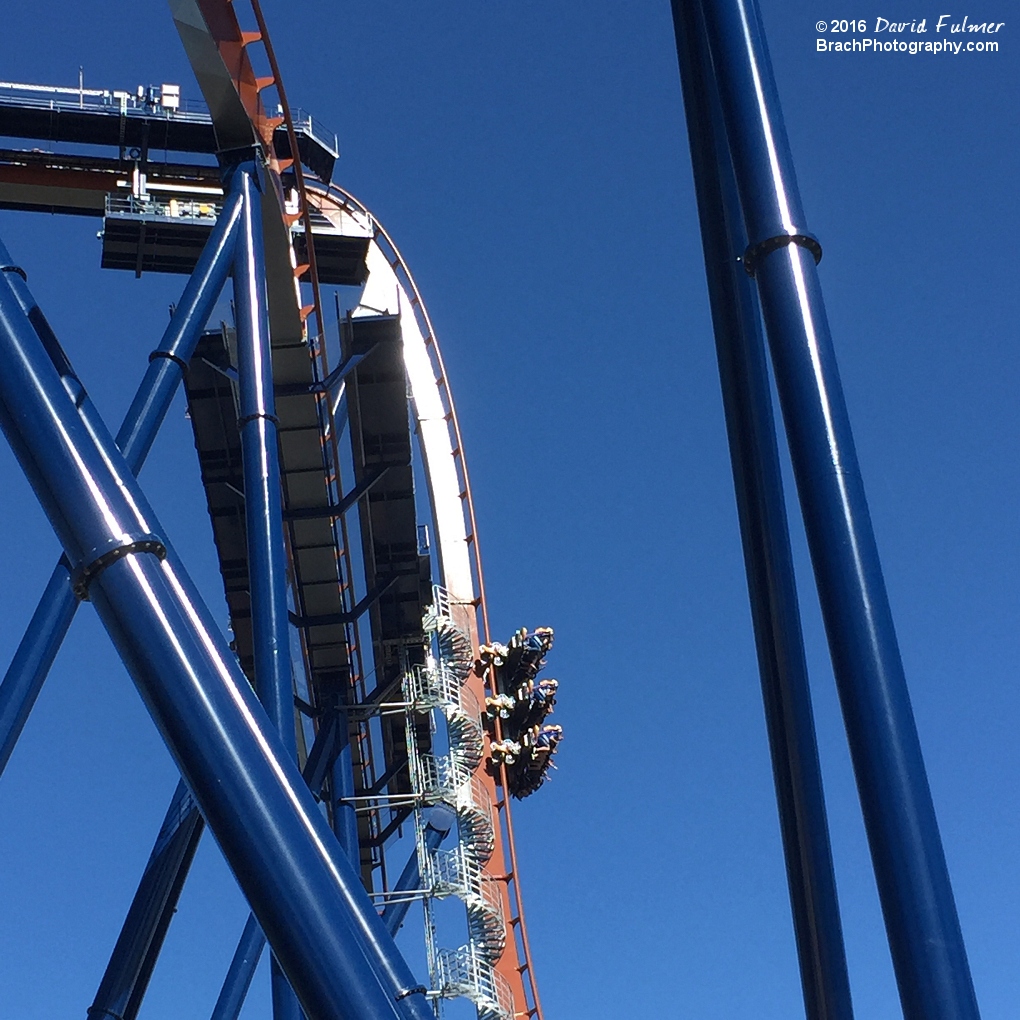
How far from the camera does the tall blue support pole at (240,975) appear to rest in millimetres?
12414

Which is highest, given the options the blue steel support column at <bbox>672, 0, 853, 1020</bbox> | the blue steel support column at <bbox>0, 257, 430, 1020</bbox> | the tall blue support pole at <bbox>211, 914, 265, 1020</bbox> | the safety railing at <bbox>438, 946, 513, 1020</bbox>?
the safety railing at <bbox>438, 946, 513, 1020</bbox>

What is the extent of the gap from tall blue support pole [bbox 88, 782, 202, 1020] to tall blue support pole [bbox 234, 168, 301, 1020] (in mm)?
1259

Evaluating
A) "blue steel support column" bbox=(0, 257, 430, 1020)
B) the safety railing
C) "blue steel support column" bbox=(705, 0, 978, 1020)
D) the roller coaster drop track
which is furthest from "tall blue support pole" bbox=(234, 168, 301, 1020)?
the safety railing

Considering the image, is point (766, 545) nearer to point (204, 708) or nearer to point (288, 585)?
point (204, 708)

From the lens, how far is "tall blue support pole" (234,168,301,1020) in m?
8.67

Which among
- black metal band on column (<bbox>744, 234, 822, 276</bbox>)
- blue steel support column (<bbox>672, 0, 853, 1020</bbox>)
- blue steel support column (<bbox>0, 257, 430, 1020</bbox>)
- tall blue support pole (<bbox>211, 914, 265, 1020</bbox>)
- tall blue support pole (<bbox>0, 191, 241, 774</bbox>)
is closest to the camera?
blue steel support column (<bbox>0, 257, 430, 1020</bbox>)

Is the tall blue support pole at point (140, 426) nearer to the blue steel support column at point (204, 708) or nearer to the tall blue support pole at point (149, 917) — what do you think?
the tall blue support pole at point (149, 917)

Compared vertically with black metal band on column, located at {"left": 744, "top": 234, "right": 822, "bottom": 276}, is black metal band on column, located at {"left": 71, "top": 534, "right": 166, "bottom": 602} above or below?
below

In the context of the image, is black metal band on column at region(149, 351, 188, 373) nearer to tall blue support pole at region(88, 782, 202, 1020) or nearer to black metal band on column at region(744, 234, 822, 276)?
tall blue support pole at region(88, 782, 202, 1020)

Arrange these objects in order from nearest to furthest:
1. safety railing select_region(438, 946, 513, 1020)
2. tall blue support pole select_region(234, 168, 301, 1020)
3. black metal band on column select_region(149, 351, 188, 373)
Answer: tall blue support pole select_region(234, 168, 301, 1020) < black metal band on column select_region(149, 351, 188, 373) < safety railing select_region(438, 946, 513, 1020)

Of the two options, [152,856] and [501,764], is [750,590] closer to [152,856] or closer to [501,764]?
[152,856]

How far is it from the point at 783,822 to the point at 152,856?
741 cm

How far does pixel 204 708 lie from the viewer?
3926 mm

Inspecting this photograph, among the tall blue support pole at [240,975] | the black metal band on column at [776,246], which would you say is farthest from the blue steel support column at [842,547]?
the tall blue support pole at [240,975]
